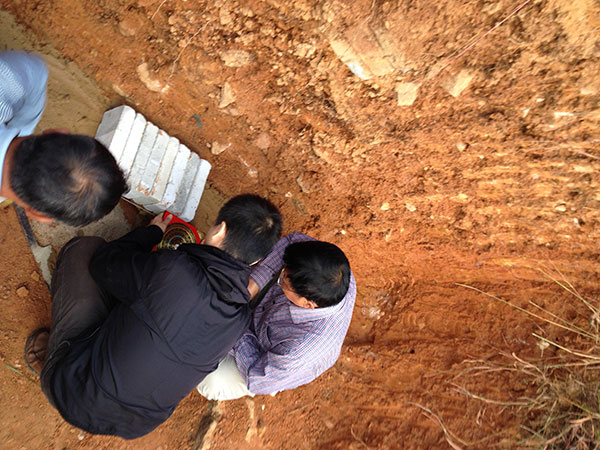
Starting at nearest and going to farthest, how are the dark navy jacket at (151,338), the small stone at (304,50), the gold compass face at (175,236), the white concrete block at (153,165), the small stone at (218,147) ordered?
the dark navy jacket at (151,338), the small stone at (304,50), the white concrete block at (153,165), the gold compass face at (175,236), the small stone at (218,147)

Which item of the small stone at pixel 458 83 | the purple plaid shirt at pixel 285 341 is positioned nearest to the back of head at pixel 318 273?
the purple plaid shirt at pixel 285 341

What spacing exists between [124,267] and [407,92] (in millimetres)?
1835

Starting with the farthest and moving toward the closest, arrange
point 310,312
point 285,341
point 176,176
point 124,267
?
point 176,176 → point 285,341 → point 310,312 → point 124,267

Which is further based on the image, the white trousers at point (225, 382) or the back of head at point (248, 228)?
the white trousers at point (225, 382)

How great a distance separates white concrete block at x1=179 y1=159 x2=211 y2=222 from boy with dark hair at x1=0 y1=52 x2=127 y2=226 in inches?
45.6

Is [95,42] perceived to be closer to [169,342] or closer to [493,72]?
[169,342]

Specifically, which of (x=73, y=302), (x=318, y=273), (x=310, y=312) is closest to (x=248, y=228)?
(x=318, y=273)

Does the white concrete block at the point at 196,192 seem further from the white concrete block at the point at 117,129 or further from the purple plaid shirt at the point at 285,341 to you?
the purple plaid shirt at the point at 285,341

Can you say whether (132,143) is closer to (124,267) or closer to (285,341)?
(124,267)

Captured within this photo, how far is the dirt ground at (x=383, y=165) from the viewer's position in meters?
1.99

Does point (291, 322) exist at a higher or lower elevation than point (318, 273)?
lower

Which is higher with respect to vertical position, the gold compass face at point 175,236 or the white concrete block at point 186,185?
the white concrete block at point 186,185

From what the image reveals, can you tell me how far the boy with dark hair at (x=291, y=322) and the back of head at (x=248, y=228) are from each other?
19 centimetres

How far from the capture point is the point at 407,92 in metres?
2.21
